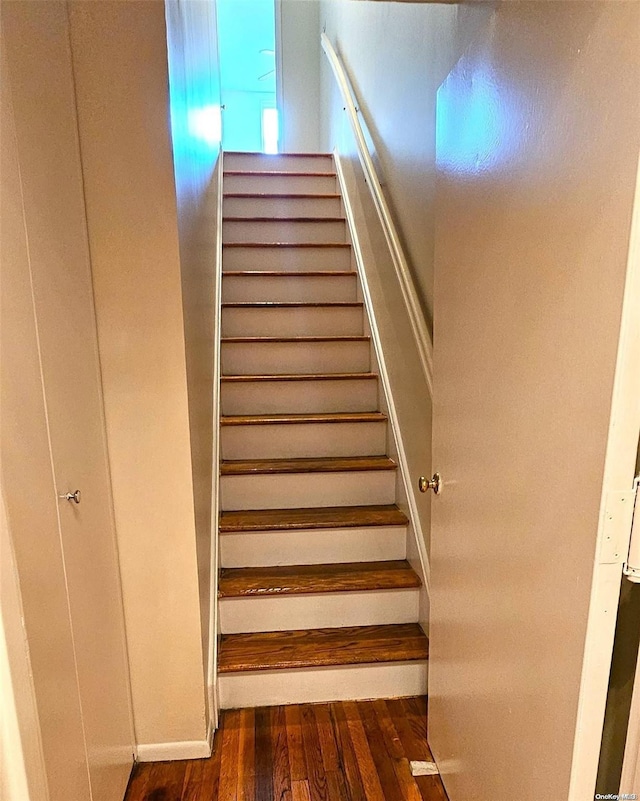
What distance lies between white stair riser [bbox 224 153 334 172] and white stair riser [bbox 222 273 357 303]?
1.32 m

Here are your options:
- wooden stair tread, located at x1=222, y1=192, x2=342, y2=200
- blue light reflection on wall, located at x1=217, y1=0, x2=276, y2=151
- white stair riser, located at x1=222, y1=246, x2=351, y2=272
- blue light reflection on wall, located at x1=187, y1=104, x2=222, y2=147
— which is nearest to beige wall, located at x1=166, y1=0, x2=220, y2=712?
blue light reflection on wall, located at x1=187, y1=104, x2=222, y2=147

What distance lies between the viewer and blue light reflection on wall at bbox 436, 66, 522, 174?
90 centimetres

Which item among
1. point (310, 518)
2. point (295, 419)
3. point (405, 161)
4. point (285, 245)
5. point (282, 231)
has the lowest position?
point (310, 518)

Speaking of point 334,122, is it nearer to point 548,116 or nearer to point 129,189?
point 129,189

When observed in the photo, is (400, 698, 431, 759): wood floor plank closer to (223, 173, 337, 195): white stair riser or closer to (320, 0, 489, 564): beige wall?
(320, 0, 489, 564): beige wall

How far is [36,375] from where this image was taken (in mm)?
917

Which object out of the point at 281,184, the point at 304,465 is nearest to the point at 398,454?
the point at 304,465

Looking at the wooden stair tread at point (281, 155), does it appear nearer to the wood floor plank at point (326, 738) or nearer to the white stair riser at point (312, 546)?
the white stair riser at point (312, 546)

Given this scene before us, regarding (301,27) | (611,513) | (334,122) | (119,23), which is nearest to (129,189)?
(119,23)

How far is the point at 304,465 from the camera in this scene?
7.12ft

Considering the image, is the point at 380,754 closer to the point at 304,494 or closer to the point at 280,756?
the point at 280,756

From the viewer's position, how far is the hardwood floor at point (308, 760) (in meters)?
1.44

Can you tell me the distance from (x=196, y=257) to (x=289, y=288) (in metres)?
1.23

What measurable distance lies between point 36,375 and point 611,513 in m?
0.98
